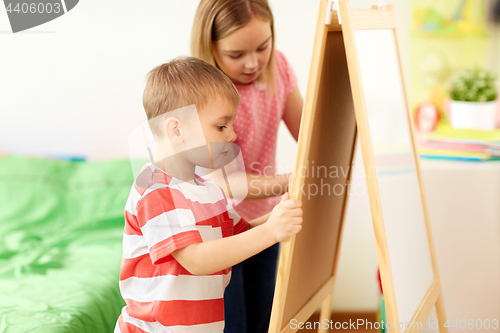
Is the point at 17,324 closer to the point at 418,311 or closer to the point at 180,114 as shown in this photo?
the point at 180,114

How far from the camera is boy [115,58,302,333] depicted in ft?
2.31

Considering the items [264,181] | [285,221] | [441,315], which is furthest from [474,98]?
[285,221]

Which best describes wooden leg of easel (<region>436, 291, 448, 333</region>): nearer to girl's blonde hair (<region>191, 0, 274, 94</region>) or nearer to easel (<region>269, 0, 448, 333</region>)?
easel (<region>269, 0, 448, 333</region>)

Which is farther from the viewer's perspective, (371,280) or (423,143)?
(371,280)

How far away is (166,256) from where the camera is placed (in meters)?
0.72

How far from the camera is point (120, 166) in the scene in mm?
1859

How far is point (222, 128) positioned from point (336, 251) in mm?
637

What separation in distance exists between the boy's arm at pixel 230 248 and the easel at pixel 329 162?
2.6 inches

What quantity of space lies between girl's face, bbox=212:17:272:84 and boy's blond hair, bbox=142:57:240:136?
175 millimetres

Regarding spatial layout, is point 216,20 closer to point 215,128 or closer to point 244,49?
point 244,49

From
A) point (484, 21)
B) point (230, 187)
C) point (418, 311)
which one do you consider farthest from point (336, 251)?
point (484, 21)

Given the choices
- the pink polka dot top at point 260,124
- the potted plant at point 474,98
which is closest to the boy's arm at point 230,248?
the pink polka dot top at point 260,124

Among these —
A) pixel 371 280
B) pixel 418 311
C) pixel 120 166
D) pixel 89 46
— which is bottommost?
pixel 371 280

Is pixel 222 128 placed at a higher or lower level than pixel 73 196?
higher
